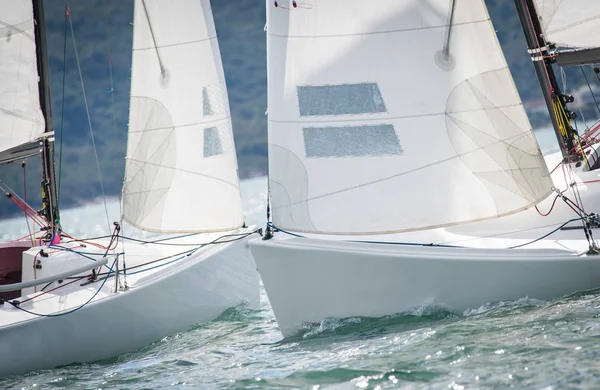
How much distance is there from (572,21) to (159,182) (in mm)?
4006

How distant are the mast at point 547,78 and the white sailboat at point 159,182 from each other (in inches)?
112

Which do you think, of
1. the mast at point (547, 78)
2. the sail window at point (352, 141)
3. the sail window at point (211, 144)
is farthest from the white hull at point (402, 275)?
the sail window at point (211, 144)

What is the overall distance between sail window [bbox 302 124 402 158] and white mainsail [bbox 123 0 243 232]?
1898 mm

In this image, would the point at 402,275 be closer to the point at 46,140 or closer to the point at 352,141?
the point at 352,141

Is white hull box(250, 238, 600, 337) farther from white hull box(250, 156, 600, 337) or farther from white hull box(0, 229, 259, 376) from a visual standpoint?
white hull box(0, 229, 259, 376)

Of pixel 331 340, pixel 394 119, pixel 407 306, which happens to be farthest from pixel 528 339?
pixel 394 119

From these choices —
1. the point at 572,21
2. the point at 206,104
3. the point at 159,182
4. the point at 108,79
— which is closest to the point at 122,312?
the point at 159,182

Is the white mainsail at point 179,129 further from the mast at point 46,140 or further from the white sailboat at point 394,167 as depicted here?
the white sailboat at point 394,167

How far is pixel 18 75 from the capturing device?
7656 millimetres

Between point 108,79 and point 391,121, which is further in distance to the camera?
point 108,79

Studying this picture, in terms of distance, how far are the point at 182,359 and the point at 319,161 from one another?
1.80 m

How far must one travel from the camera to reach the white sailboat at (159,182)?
6.60 metres

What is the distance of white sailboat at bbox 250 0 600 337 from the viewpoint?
17.3 feet

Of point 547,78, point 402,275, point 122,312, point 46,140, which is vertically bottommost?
point 402,275
